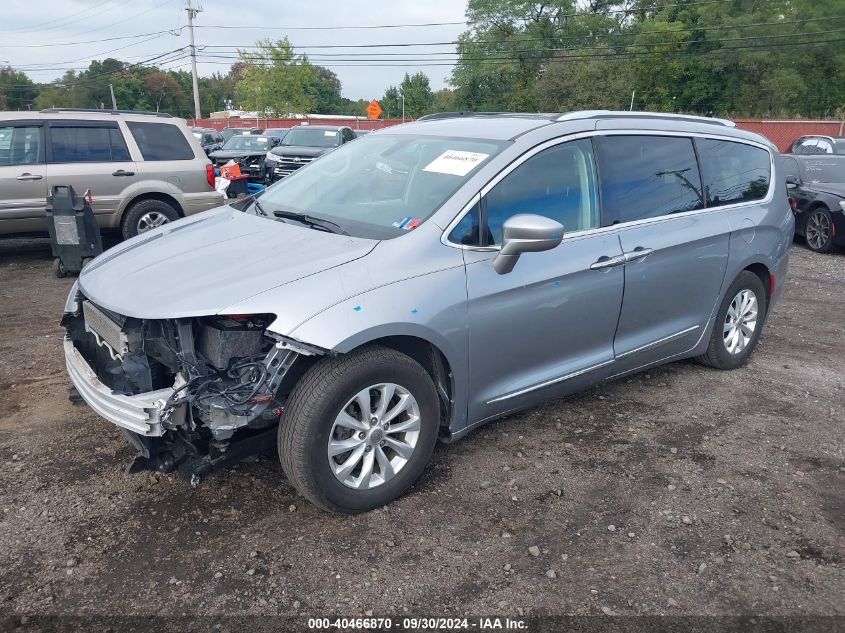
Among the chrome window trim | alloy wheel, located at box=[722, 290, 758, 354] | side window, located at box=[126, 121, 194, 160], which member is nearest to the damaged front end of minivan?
the chrome window trim

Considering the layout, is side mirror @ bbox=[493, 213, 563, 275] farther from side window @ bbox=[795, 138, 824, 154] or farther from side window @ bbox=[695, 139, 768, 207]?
side window @ bbox=[795, 138, 824, 154]

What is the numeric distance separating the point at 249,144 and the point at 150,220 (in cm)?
1042

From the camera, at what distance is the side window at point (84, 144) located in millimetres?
8398

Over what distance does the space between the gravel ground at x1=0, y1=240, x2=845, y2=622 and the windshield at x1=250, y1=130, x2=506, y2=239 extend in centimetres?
138

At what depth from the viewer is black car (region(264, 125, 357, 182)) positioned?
14945 mm

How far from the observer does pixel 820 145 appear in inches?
640

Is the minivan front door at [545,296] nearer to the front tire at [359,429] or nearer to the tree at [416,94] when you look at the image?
the front tire at [359,429]

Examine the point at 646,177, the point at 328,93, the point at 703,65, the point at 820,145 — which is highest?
the point at 328,93

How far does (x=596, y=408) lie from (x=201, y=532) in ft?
8.65

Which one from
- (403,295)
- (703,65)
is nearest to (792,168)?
(403,295)

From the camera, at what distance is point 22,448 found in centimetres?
381

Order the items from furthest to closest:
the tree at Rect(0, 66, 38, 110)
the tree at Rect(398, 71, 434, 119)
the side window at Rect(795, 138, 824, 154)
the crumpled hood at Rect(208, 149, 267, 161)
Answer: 1. the tree at Rect(0, 66, 38, 110)
2. the tree at Rect(398, 71, 434, 119)
3. the crumpled hood at Rect(208, 149, 267, 161)
4. the side window at Rect(795, 138, 824, 154)

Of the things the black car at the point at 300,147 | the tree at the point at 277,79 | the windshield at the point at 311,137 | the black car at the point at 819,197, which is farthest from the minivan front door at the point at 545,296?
the tree at the point at 277,79

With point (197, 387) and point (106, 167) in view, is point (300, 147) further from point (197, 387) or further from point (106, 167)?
point (197, 387)
